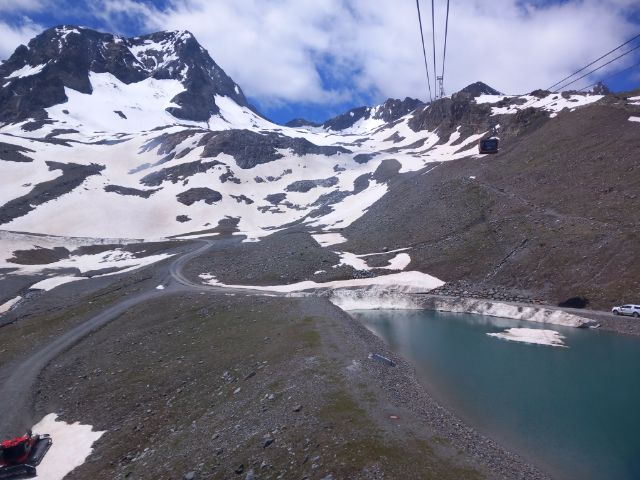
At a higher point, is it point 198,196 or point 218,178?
point 218,178

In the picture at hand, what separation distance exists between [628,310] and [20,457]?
57.9m

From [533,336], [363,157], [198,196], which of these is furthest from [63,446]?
[363,157]

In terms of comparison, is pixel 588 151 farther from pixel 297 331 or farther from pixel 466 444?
pixel 466 444

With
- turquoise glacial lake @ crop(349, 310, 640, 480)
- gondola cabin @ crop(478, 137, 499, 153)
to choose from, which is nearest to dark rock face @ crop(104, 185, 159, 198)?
gondola cabin @ crop(478, 137, 499, 153)

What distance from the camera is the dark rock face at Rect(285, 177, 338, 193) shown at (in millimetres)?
167500

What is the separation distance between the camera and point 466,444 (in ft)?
77.2

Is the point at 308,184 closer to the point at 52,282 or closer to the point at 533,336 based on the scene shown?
the point at 52,282

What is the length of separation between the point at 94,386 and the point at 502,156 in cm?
8993

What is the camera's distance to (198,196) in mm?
153875

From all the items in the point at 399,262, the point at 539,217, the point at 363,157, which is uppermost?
the point at 363,157

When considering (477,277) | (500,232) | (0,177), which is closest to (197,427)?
(477,277)

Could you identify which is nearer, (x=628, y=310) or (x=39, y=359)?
(x=39, y=359)

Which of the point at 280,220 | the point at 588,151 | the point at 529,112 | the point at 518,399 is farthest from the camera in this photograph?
the point at 280,220

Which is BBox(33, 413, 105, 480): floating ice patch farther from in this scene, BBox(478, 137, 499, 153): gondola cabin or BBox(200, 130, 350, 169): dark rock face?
BBox(200, 130, 350, 169): dark rock face
